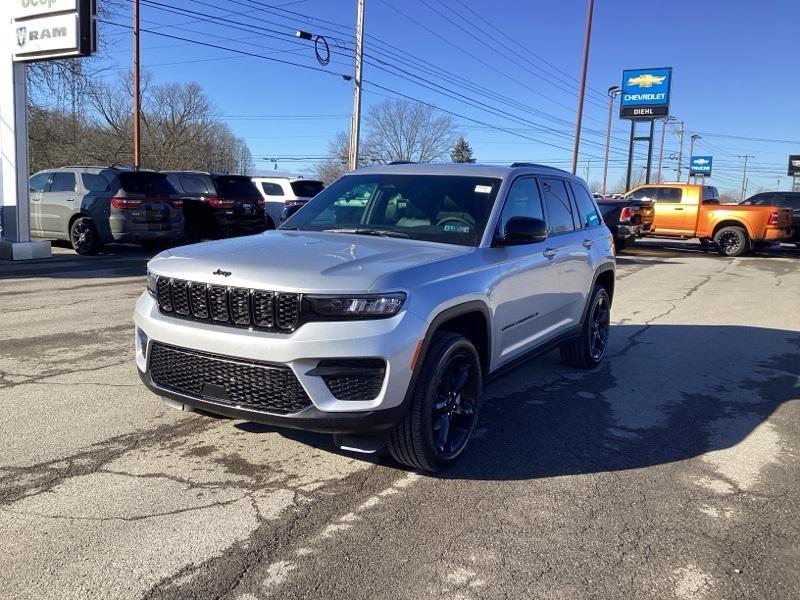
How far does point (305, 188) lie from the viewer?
19.5 m

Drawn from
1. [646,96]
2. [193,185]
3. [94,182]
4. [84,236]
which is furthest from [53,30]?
[646,96]

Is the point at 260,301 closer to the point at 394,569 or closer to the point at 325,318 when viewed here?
the point at 325,318

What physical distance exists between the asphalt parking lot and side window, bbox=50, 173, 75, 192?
953 centimetres

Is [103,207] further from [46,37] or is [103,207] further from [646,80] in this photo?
[646,80]

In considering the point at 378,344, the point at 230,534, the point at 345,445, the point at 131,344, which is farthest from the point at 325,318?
the point at 131,344

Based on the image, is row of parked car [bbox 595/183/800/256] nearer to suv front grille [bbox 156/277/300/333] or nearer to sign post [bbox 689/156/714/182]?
suv front grille [bbox 156/277/300/333]

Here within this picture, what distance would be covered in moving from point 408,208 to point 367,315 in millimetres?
1678

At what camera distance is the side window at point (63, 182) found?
14555 mm

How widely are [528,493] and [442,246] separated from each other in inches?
61.5

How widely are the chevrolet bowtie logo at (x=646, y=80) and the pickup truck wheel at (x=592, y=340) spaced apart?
47.6m

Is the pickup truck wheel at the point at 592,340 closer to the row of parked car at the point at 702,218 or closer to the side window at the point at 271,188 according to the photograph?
the row of parked car at the point at 702,218

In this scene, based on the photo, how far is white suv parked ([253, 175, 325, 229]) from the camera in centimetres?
1897

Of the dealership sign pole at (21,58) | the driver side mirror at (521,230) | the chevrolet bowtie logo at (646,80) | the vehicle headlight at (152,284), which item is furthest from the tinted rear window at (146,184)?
the chevrolet bowtie logo at (646,80)

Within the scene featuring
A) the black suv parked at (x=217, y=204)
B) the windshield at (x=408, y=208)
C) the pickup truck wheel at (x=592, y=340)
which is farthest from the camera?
the black suv parked at (x=217, y=204)
